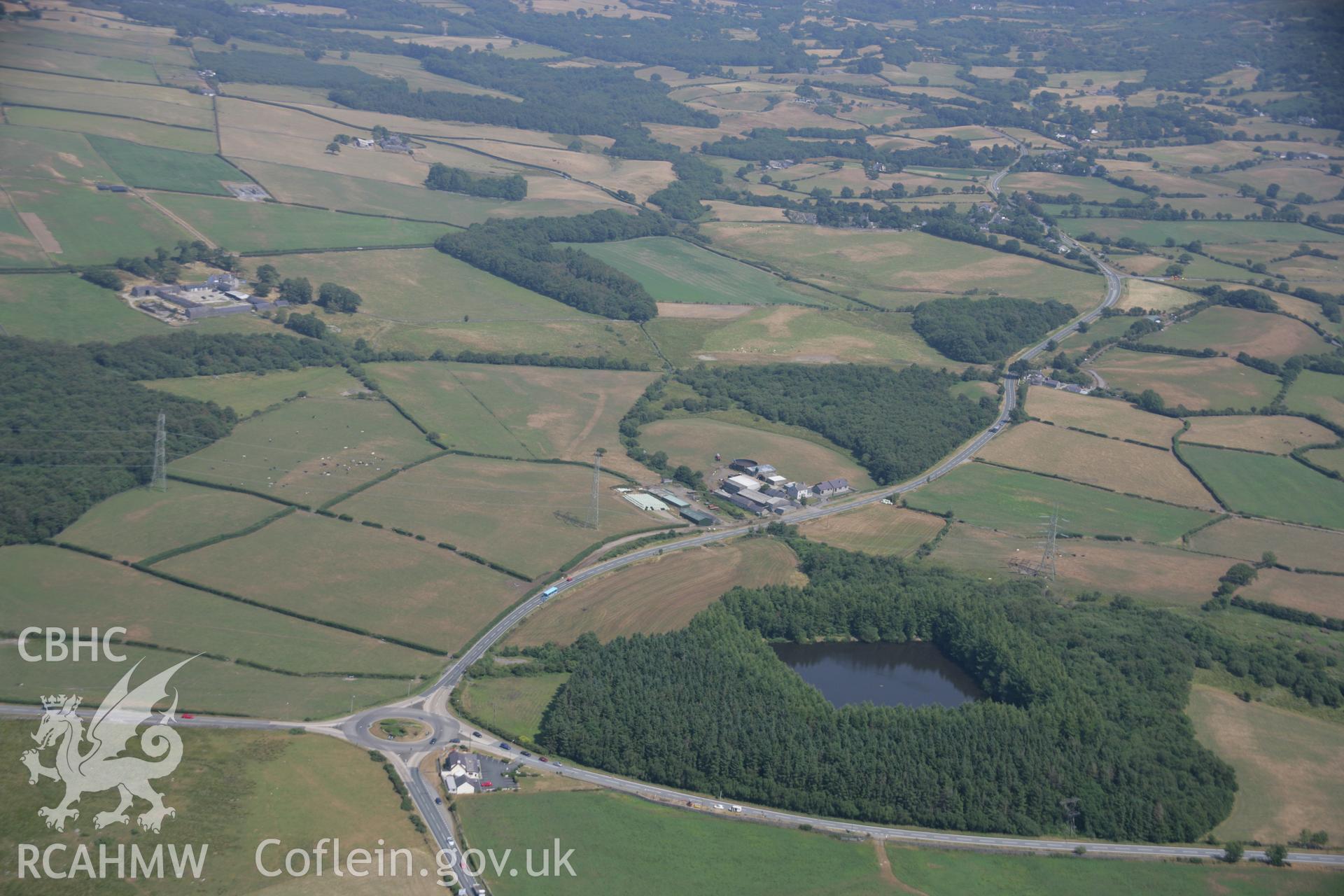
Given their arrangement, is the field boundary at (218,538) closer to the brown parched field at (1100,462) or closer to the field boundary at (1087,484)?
the field boundary at (1087,484)

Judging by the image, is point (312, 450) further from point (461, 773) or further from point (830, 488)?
point (461, 773)

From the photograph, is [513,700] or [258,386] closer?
[513,700]

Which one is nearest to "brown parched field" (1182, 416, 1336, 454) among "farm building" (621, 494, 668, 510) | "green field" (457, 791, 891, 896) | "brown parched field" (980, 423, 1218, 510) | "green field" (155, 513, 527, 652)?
"brown parched field" (980, 423, 1218, 510)

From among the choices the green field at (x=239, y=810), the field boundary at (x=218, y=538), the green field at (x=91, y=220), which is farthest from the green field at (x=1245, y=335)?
the green field at (x=239, y=810)

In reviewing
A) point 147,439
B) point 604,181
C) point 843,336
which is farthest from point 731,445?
point 604,181

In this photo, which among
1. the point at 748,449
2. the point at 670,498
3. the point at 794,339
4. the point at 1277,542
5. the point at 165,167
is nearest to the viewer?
the point at 1277,542

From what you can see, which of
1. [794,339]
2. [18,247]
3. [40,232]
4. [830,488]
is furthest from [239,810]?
[40,232]

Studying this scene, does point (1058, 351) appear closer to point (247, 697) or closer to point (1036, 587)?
point (1036, 587)
